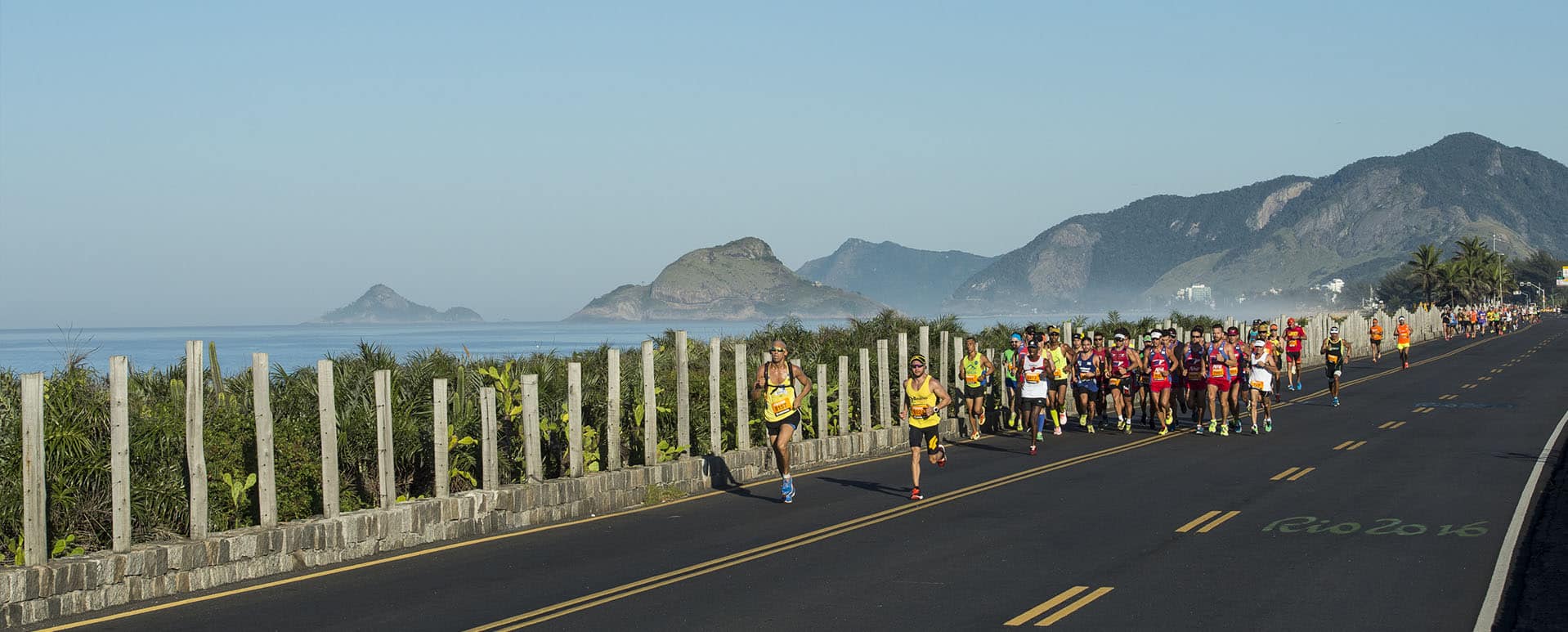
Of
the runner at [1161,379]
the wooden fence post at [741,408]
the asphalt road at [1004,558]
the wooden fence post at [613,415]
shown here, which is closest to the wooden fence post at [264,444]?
the asphalt road at [1004,558]

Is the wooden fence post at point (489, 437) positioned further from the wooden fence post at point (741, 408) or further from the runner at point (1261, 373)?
the runner at point (1261, 373)

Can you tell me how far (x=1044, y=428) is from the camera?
98.6 feet

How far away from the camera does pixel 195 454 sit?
13.3m

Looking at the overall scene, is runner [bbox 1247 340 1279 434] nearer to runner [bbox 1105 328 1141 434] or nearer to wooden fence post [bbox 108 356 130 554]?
runner [bbox 1105 328 1141 434]

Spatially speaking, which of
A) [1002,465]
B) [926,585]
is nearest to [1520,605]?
[926,585]

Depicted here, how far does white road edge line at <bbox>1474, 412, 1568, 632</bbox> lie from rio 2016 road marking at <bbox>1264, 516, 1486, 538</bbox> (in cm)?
33

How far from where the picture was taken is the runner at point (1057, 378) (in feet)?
90.5

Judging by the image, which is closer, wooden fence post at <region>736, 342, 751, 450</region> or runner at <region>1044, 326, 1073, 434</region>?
wooden fence post at <region>736, 342, 751, 450</region>

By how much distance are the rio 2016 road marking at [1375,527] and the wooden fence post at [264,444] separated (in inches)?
374

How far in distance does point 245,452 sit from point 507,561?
10.8ft

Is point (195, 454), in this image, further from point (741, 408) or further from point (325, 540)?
point (741, 408)

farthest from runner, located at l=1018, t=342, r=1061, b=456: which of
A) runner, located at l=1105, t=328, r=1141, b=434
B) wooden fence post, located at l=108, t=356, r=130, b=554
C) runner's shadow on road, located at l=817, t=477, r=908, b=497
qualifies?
wooden fence post, located at l=108, t=356, r=130, b=554

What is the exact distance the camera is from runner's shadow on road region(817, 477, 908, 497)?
19.2m

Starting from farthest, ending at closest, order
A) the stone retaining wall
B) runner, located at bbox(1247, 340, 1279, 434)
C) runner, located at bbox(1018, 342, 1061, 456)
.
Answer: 1. runner, located at bbox(1247, 340, 1279, 434)
2. runner, located at bbox(1018, 342, 1061, 456)
3. the stone retaining wall
